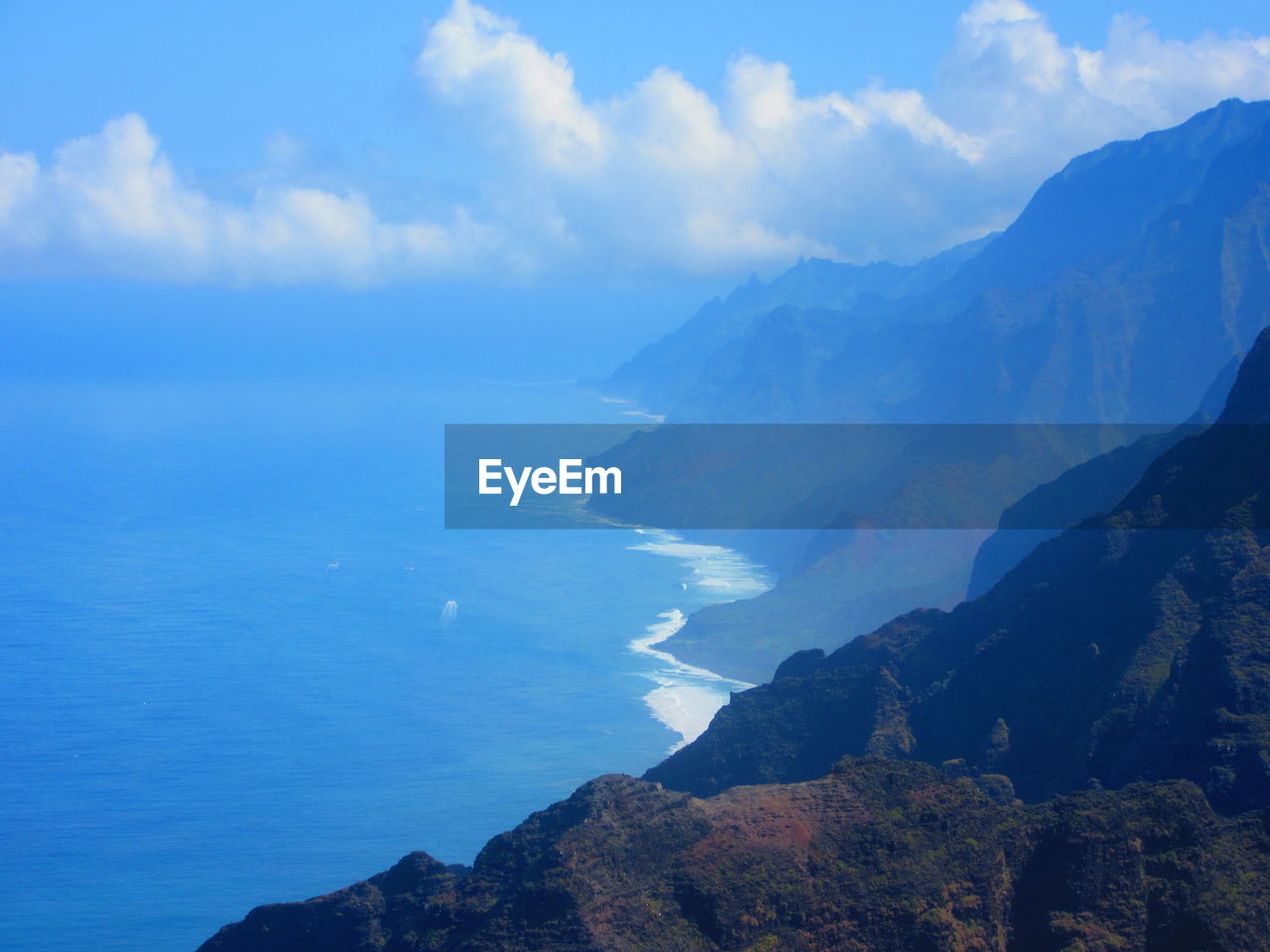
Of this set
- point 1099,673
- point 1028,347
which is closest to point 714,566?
point 1028,347

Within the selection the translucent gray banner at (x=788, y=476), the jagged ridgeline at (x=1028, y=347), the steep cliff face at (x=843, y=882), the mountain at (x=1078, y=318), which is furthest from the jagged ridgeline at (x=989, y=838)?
the mountain at (x=1078, y=318)

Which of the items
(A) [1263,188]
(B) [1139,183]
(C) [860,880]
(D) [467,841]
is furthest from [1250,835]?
(B) [1139,183]

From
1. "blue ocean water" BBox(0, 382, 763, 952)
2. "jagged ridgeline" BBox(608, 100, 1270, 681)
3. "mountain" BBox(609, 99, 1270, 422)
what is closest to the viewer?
"blue ocean water" BBox(0, 382, 763, 952)

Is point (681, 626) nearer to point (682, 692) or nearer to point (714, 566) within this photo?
point (682, 692)

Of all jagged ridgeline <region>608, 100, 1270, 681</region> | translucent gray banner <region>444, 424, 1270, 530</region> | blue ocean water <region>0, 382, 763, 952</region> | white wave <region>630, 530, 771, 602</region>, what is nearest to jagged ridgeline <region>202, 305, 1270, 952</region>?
blue ocean water <region>0, 382, 763, 952</region>

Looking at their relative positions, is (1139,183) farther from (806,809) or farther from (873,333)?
(806,809)

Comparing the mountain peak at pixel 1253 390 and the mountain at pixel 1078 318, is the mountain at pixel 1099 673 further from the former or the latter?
the mountain at pixel 1078 318

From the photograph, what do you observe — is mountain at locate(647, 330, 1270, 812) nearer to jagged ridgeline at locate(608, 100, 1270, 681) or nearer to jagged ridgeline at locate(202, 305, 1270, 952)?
jagged ridgeline at locate(202, 305, 1270, 952)
